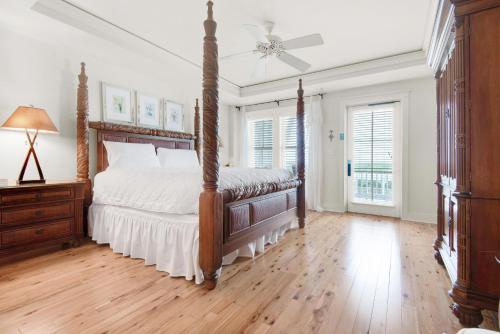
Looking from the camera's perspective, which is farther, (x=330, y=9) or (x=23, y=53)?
(x=23, y=53)

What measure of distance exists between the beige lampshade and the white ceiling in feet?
3.98

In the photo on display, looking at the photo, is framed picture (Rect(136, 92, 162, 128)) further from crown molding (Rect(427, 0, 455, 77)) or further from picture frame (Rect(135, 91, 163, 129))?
crown molding (Rect(427, 0, 455, 77))

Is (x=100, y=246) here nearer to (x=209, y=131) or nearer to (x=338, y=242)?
(x=209, y=131)

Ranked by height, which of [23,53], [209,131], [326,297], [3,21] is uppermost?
[3,21]

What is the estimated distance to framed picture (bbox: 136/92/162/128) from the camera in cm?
397

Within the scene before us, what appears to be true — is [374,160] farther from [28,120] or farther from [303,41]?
[28,120]

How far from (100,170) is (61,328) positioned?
7.81 ft

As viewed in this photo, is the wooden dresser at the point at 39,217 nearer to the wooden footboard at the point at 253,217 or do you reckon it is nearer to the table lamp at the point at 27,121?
the table lamp at the point at 27,121

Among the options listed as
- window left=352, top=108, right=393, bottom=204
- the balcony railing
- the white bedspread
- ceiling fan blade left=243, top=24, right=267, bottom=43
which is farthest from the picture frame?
the balcony railing


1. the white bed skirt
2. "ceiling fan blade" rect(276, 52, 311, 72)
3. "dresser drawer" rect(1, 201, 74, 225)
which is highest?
"ceiling fan blade" rect(276, 52, 311, 72)

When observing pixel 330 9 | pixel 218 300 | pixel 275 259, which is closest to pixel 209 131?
pixel 218 300

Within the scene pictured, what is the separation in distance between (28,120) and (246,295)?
8.97 ft

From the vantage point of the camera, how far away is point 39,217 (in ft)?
8.28

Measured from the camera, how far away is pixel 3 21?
2547mm
